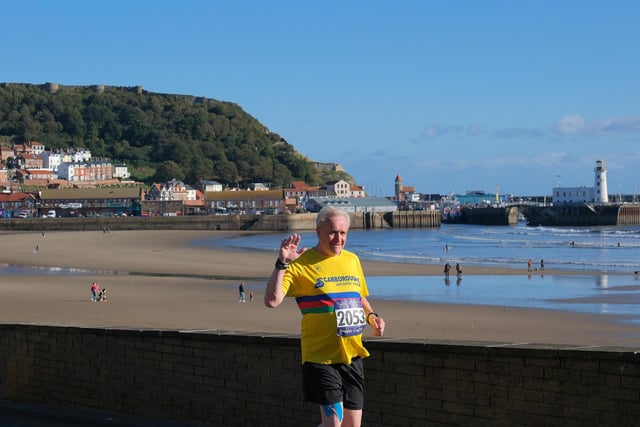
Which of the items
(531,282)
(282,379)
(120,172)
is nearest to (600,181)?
(120,172)

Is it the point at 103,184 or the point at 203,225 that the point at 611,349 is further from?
the point at 103,184

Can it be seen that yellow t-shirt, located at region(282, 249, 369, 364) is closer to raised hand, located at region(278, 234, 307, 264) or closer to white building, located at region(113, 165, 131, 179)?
raised hand, located at region(278, 234, 307, 264)

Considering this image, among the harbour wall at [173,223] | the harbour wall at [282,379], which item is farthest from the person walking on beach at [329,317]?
the harbour wall at [173,223]

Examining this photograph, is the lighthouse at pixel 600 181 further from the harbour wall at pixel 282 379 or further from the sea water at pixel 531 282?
the harbour wall at pixel 282 379

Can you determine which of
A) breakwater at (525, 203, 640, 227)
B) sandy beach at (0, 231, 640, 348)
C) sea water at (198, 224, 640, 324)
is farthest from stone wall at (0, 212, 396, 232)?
sandy beach at (0, 231, 640, 348)

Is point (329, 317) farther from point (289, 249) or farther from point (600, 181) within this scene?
point (600, 181)

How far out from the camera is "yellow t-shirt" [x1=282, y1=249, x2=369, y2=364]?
18.4 feet

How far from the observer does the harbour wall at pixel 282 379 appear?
6.43 m

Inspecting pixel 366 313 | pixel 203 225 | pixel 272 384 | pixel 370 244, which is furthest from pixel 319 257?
pixel 203 225

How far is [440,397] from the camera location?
278 inches

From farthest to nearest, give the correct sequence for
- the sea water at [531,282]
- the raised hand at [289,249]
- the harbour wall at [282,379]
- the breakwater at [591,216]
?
1. the breakwater at [591,216]
2. the sea water at [531,282]
3. the harbour wall at [282,379]
4. the raised hand at [289,249]

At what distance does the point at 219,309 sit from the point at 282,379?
17.2 metres

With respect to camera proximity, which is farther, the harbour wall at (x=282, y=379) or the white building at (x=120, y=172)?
the white building at (x=120, y=172)

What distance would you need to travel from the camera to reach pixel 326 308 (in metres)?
5.61
